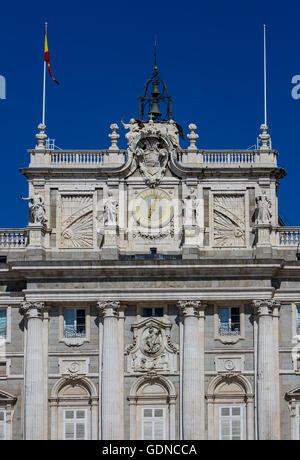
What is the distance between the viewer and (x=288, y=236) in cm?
11281

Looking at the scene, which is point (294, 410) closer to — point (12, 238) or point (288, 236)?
point (288, 236)

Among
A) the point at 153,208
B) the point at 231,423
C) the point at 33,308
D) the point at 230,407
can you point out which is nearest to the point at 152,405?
the point at 230,407

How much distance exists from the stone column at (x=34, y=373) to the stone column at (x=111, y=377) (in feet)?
8.41

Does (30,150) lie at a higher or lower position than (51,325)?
higher

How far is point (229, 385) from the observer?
111 m

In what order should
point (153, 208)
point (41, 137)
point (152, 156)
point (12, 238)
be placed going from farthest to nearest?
point (41, 137)
point (152, 156)
point (12, 238)
point (153, 208)

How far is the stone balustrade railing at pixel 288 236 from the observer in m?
113

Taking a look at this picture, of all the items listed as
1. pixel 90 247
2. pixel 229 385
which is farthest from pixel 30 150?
pixel 229 385

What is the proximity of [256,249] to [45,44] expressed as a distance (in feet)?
43.1

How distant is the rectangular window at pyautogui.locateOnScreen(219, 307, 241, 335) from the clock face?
4.61 m

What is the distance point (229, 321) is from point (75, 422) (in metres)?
7.68

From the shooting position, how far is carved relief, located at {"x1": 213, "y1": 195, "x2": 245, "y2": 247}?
112 metres

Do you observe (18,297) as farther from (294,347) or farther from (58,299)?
(294,347)

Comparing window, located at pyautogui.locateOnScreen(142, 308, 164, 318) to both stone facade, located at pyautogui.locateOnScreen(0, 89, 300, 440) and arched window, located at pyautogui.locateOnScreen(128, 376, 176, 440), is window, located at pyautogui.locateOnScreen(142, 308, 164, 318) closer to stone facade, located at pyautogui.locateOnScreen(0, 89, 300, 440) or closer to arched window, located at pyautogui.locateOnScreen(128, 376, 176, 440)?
stone facade, located at pyautogui.locateOnScreen(0, 89, 300, 440)
